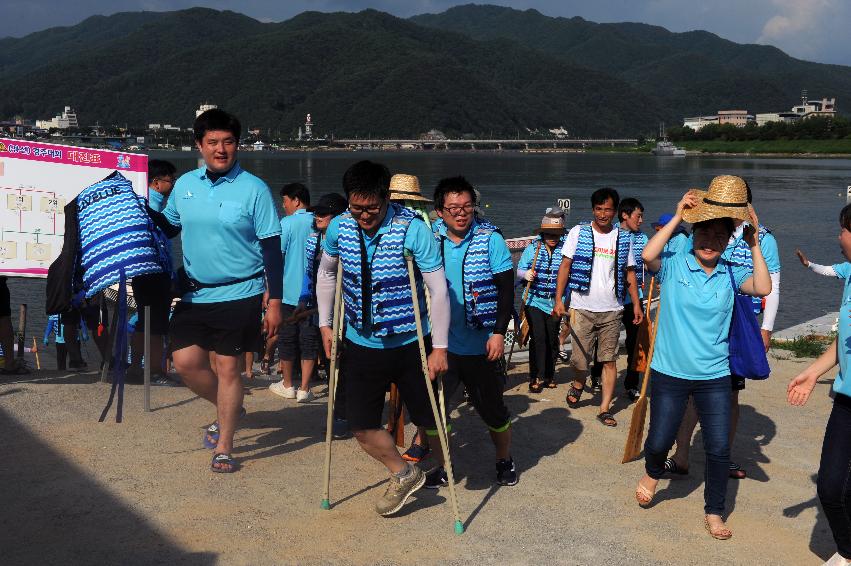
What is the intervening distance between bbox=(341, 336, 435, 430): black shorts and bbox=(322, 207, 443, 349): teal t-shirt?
0.04 metres

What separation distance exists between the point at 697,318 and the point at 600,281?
8.00ft

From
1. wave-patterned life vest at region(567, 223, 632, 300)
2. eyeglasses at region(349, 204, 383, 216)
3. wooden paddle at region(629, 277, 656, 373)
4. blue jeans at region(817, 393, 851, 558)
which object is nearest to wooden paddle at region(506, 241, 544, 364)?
wave-patterned life vest at region(567, 223, 632, 300)

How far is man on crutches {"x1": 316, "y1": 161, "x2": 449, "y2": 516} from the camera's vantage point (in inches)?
174

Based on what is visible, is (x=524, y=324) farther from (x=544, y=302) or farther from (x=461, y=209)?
(x=461, y=209)

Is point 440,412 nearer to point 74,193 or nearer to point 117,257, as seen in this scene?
point 117,257

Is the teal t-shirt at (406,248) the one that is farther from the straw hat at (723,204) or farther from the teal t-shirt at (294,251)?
the teal t-shirt at (294,251)

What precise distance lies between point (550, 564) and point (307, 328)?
150 inches

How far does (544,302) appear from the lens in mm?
8031

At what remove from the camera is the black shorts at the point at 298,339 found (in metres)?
7.44

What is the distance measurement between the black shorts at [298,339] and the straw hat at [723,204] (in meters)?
3.90

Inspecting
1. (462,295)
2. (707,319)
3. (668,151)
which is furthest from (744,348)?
(668,151)

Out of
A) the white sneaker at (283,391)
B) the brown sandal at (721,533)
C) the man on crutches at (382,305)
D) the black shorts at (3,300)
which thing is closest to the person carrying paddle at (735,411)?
the brown sandal at (721,533)

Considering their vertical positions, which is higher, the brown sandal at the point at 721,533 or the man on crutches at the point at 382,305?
the man on crutches at the point at 382,305

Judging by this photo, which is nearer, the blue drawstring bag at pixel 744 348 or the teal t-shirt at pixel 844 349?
the teal t-shirt at pixel 844 349
